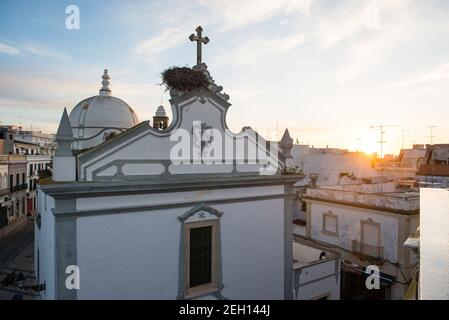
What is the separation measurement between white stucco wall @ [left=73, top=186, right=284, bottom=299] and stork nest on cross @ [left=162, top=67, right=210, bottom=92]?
2.94m

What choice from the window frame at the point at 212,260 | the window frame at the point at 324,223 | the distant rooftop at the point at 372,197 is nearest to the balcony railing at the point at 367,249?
the window frame at the point at 324,223

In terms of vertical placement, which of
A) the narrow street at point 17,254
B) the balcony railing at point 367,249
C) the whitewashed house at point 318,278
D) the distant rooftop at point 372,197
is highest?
the distant rooftop at point 372,197

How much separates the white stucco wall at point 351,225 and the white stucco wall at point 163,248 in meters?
9.08

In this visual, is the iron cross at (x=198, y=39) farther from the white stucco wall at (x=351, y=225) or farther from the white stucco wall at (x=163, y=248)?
the white stucco wall at (x=351, y=225)

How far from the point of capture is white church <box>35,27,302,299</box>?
7645 mm

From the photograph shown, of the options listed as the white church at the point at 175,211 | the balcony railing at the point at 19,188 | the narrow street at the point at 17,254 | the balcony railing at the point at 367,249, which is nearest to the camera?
the white church at the point at 175,211

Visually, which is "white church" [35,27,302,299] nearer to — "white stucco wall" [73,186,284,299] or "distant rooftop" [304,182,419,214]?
"white stucco wall" [73,186,284,299]

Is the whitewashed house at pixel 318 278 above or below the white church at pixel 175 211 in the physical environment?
below

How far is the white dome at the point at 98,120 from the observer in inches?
531

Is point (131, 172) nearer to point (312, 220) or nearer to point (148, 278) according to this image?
point (148, 278)

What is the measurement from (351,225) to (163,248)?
44.8 feet

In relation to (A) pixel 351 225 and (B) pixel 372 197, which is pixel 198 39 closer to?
(B) pixel 372 197

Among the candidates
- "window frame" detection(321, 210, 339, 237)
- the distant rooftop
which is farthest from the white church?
"window frame" detection(321, 210, 339, 237)
